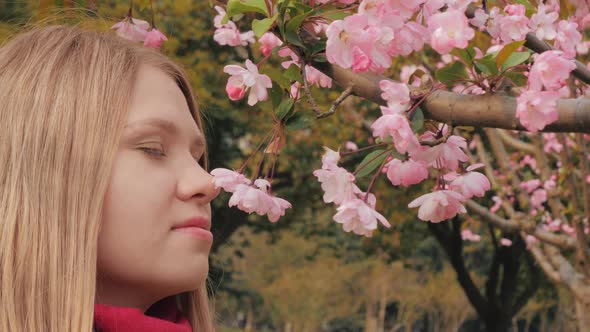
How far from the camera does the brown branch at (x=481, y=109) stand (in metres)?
1.38

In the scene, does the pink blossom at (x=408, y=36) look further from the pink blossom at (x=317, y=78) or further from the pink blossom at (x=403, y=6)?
the pink blossom at (x=317, y=78)

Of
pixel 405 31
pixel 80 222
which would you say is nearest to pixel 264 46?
pixel 405 31

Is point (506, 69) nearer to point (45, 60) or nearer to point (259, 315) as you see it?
point (45, 60)

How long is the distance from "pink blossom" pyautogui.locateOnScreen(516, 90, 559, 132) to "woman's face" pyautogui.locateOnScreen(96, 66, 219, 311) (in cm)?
73

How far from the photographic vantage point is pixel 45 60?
177cm

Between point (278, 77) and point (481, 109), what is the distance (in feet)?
1.60

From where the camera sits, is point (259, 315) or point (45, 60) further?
point (259, 315)

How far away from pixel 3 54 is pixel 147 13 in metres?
0.88

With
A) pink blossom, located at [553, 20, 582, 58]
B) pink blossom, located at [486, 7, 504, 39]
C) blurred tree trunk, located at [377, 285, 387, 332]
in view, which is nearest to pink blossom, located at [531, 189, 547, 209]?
pink blossom, located at [553, 20, 582, 58]

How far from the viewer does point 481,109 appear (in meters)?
1.45

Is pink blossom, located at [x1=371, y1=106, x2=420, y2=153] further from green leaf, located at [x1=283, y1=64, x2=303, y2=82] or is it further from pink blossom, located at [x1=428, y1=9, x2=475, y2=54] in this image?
green leaf, located at [x1=283, y1=64, x2=303, y2=82]

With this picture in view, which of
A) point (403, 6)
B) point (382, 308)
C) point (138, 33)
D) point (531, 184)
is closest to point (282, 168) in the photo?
point (531, 184)

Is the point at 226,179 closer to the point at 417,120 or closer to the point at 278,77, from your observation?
the point at 278,77

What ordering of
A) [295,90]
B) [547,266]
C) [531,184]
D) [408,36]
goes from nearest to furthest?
[408,36], [295,90], [547,266], [531,184]
